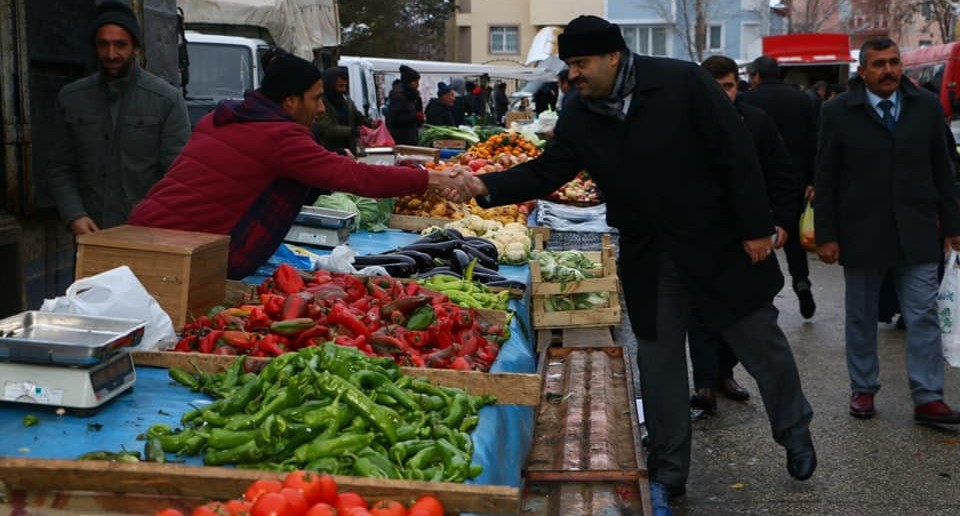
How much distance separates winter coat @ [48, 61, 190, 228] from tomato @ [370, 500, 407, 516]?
12.2 feet

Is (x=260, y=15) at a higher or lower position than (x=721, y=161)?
higher

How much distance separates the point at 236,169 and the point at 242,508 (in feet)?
9.70

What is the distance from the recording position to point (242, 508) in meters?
2.98

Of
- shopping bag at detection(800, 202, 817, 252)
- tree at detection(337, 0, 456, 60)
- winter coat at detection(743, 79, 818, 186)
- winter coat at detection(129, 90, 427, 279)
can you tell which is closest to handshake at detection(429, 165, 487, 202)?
winter coat at detection(129, 90, 427, 279)

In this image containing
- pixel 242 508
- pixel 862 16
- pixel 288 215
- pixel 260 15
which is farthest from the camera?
pixel 862 16

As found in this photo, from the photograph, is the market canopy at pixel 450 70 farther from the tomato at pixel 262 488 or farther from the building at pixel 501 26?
the building at pixel 501 26

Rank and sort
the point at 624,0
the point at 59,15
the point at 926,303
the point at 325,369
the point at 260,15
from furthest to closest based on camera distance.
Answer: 1. the point at 624,0
2. the point at 260,15
3. the point at 59,15
4. the point at 926,303
5. the point at 325,369

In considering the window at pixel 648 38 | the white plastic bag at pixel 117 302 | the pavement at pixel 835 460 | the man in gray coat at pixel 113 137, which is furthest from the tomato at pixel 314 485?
the window at pixel 648 38

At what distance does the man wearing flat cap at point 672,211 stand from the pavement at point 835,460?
28cm

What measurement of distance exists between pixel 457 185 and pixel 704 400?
7.85ft

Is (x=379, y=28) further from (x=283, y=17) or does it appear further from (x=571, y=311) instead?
(x=571, y=311)

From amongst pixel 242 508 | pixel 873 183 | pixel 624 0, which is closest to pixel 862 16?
pixel 624 0

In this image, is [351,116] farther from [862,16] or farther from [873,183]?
[862,16]

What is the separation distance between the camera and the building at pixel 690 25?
56094mm
